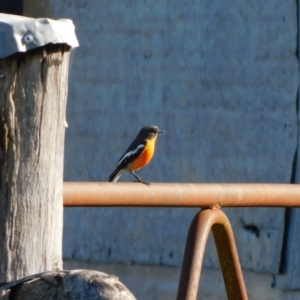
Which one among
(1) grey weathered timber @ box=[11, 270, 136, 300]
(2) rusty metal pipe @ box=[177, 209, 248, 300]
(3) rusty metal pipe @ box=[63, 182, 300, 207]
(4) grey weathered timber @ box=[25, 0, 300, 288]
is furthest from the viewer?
(4) grey weathered timber @ box=[25, 0, 300, 288]

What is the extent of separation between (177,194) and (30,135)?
78 centimetres

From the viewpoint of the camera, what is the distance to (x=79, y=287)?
1960mm

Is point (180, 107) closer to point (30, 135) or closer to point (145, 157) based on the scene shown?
point (145, 157)

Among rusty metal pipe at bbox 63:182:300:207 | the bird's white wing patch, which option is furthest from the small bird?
rusty metal pipe at bbox 63:182:300:207

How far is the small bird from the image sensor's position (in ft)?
17.8

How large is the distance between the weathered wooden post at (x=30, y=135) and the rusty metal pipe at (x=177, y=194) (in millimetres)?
335

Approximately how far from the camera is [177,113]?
18.6 feet

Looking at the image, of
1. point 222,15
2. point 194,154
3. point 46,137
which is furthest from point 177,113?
point 46,137

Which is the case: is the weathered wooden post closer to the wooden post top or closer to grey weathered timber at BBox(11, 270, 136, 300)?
the wooden post top

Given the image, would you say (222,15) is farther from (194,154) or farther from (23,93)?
(23,93)

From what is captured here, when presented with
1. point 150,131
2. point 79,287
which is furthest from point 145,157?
point 79,287

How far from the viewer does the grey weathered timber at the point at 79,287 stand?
6.40ft

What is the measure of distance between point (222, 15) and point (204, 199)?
2818mm

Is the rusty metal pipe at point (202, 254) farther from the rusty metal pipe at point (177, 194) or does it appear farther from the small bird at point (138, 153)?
the small bird at point (138, 153)
